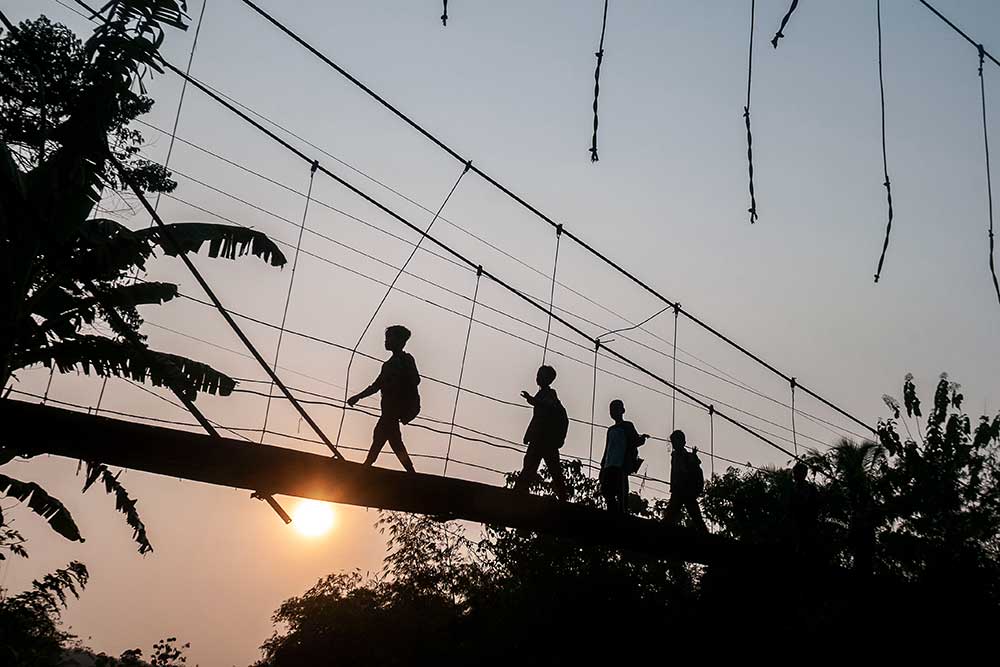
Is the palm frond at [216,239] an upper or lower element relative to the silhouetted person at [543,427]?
upper

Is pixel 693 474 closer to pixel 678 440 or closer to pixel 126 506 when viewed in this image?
pixel 678 440

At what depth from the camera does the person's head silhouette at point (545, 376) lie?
308 inches

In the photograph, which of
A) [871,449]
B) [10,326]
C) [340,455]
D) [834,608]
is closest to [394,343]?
[340,455]

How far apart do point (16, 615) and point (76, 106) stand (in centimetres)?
1132

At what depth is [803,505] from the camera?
30.5 feet

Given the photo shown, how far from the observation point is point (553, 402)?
785cm

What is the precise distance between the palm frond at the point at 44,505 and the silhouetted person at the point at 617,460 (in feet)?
16.2

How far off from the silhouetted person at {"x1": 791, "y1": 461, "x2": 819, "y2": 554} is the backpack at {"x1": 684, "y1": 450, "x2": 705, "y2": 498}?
0.95m

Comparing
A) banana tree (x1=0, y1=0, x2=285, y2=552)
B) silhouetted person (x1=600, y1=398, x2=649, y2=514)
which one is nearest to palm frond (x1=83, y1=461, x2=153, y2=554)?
banana tree (x1=0, y1=0, x2=285, y2=552)

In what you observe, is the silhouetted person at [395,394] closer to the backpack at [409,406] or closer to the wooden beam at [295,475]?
the backpack at [409,406]

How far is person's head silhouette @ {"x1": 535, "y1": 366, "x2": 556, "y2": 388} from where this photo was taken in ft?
25.7

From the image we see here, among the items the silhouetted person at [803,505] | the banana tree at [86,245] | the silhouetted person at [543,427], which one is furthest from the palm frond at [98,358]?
the silhouetted person at [803,505]

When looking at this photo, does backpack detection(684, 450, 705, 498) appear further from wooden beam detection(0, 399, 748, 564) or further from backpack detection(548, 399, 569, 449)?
backpack detection(548, 399, 569, 449)

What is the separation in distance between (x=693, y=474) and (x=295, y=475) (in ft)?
12.8
